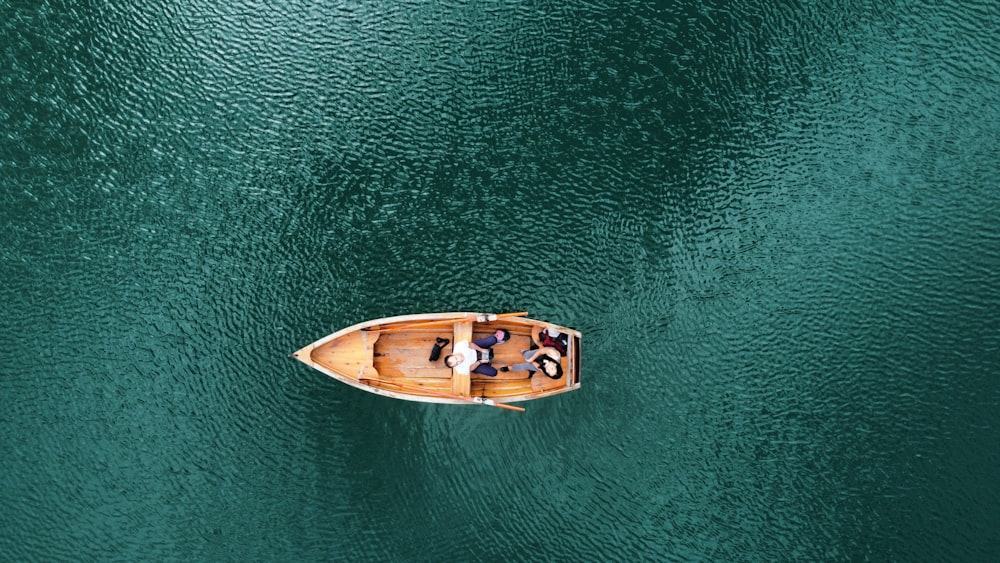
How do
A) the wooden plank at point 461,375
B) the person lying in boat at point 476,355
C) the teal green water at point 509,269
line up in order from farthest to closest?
the teal green water at point 509,269
the wooden plank at point 461,375
the person lying in boat at point 476,355

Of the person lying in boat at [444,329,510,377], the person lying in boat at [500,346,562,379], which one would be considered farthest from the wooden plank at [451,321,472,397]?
the person lying in boat at [500,346,562,379]

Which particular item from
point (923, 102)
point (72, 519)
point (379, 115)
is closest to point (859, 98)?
point (923, 102)

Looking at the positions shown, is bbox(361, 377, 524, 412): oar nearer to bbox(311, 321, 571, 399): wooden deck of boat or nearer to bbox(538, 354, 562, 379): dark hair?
bbox(311, 321, 571, 399): wooden deck of boat

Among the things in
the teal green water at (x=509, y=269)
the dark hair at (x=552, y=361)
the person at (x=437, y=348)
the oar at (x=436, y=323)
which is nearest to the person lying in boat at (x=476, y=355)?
the person at (x=437, y=348)

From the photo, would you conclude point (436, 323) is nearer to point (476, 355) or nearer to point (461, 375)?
point (476, 355)

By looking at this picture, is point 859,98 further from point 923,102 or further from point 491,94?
point 491,94

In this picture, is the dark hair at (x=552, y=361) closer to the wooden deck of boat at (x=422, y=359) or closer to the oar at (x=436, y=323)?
the wooden deck of boat at (x=422, y=359)
